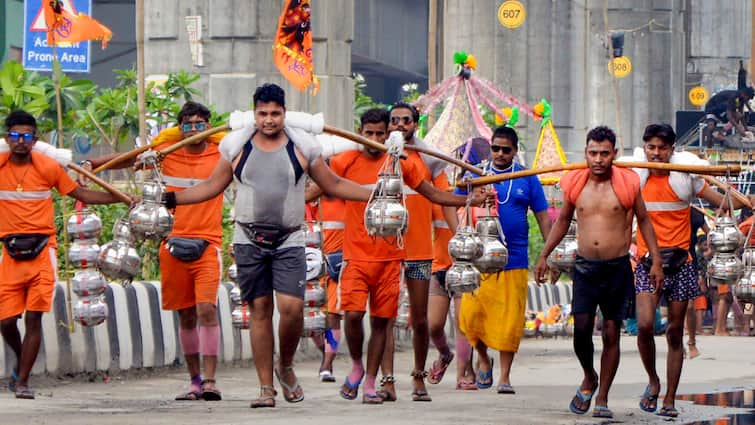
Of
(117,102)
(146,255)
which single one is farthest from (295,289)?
(117,102)

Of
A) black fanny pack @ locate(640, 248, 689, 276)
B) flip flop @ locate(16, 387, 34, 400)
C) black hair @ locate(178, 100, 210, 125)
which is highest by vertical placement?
black hair @ locate(178, 100, 210, 125)

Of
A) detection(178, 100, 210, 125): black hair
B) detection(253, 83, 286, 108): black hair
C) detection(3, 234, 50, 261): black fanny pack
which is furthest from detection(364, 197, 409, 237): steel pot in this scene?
detection(3, 234, 50, 261): black fanny pack

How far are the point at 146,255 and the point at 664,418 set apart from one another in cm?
793

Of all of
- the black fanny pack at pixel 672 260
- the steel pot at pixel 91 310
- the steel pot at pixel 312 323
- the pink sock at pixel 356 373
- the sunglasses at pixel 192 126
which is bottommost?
the pink sock at pixel 356 373

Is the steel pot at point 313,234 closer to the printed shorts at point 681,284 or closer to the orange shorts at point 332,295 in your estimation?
the orange shorts at point 332,295

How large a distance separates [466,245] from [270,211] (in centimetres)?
176

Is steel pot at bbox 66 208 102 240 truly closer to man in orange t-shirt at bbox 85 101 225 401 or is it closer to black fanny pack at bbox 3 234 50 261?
black fanny pack at bbox 3 234 50 261

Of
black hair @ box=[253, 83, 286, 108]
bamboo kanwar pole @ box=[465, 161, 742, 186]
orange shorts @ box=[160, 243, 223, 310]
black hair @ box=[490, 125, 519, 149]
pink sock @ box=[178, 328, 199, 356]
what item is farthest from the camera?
black hair @ box=[490, 125, 519, 149]

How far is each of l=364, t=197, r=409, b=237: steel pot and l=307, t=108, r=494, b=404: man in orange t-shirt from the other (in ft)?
1.84

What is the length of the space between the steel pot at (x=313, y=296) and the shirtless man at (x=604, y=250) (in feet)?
6.65

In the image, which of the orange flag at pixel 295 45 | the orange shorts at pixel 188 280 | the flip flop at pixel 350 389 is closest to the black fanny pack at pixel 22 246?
the orange shorts at pixel 188 280

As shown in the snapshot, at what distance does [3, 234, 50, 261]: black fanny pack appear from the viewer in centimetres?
1414

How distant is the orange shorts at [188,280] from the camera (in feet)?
46.2

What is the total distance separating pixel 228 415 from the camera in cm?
1264
